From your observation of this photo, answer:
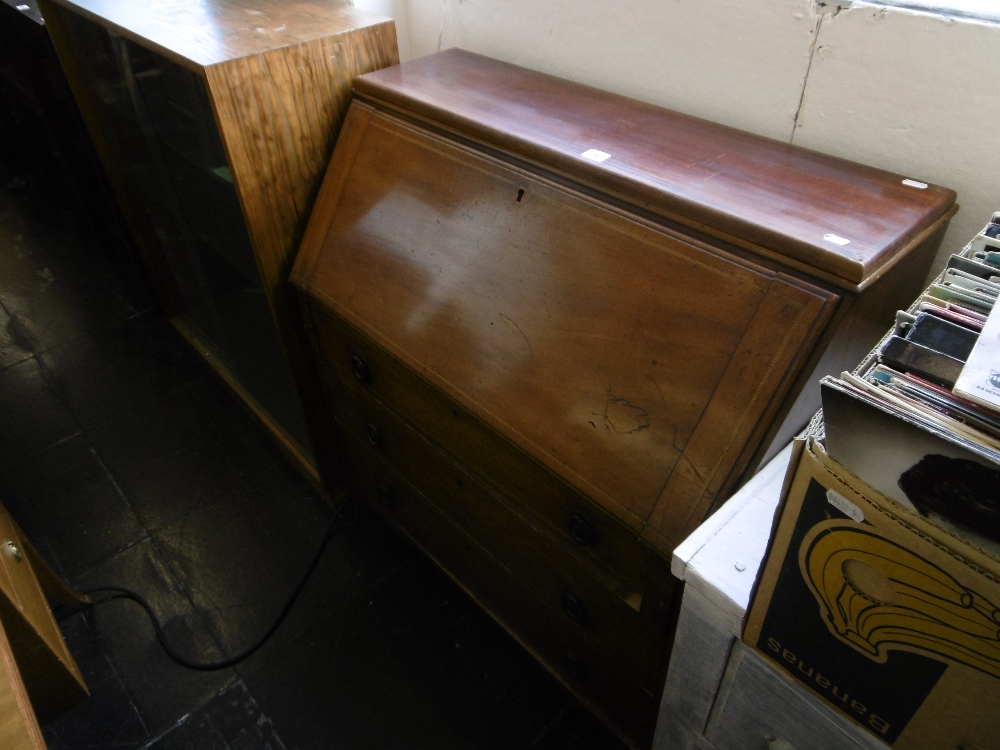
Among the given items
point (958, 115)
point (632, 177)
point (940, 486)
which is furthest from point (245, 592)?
point (958, 115)

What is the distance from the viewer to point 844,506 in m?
0.52

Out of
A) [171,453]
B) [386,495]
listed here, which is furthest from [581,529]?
[171,453]

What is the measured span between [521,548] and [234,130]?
97 cm

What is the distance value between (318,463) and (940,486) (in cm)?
162

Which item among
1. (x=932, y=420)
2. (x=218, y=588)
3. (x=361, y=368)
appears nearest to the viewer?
(x=932, y=420)

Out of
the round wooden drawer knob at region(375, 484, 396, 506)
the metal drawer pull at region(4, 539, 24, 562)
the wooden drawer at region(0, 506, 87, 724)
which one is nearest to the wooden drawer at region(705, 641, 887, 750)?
the round wooden drawer knob at region(375, 484, 396, 506)

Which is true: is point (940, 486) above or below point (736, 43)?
below

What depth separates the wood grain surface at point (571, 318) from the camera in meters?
0.82

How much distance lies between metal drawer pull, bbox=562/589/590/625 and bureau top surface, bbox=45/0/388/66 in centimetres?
115

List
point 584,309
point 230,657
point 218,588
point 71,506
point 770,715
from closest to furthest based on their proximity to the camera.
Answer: point 770,715 < point 584,309 < point 230,657 < point 218,588 < point 71,506

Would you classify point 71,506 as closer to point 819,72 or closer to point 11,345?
point 11,345

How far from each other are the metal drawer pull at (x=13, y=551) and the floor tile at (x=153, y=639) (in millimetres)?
398

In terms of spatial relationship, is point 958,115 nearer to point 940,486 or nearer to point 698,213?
point 698,213

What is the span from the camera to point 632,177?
0.93m
